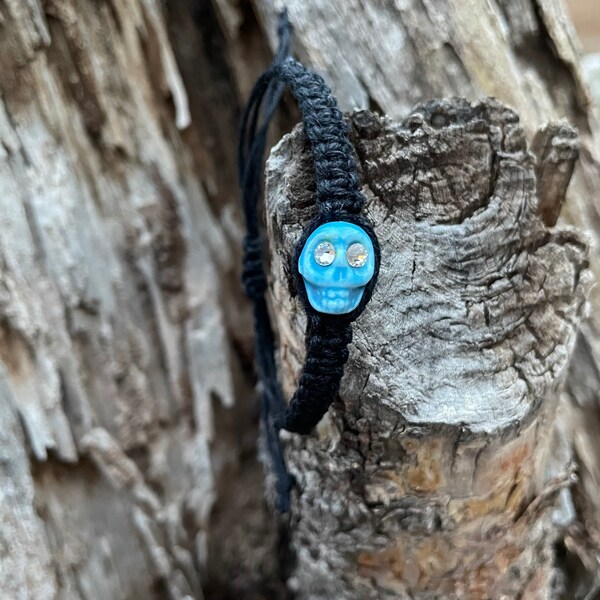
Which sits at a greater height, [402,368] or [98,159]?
[98,159]

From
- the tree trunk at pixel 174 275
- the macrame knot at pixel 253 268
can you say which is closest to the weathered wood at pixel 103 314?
the tree trunk at pixel 174 275

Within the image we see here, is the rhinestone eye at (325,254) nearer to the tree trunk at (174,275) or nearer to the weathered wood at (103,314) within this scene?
the tree trunk at (174,275)

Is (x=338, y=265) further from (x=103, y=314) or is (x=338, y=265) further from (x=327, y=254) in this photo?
(x=103, y=314)

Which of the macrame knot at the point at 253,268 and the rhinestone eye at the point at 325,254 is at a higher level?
the macrame knot at the point at 253,268

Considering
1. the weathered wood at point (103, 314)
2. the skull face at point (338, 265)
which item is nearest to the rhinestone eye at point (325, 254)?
the skull face at point (338, 265)

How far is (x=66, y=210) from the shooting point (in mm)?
967

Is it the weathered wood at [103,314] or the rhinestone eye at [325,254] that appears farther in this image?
the weathered wood at [103,314]

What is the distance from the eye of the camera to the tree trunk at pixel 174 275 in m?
0.84

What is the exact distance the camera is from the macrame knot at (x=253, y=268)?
0.81 metres

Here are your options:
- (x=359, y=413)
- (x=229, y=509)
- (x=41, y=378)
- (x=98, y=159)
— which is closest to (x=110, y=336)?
(x=41, y=378)

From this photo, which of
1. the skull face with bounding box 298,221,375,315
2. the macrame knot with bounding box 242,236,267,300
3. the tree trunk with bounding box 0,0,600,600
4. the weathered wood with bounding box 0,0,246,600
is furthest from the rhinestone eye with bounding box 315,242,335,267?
the weathered wood with bounding box 0,0,246,600

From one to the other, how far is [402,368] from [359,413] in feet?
0.23

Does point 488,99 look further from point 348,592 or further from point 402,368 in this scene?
point 348,592

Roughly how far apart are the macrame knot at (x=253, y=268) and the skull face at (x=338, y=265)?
0.25m
